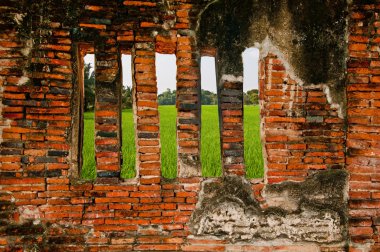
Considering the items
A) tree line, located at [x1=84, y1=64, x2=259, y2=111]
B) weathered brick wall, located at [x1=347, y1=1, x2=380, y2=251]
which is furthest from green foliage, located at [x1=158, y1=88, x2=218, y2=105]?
weathered brick wall, located at [x1=347, y1=1, x2=380, y2=251]

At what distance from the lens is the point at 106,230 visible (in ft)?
9.85

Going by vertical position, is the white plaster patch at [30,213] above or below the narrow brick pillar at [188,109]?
below

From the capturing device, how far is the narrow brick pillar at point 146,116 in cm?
304

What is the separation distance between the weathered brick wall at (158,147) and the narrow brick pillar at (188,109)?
0.03 feet

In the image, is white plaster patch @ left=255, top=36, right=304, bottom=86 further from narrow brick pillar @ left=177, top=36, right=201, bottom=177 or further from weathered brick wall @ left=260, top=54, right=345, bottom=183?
narrow brick pillar @ left=177, top=36, right=201, bottom=177

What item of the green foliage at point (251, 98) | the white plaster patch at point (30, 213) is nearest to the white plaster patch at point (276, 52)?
the white plaster patch at point (30, 213)

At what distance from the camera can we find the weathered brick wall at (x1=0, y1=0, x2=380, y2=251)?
2926 millimetres

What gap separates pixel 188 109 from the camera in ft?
10.2

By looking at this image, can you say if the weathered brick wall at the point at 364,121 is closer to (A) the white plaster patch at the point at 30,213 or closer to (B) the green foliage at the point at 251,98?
(A) the white plaster patch at the point at 30,213

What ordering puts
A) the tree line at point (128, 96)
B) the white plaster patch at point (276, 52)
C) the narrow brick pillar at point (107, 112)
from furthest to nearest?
the tree line at point (128, 96)
the white plaster patch at point (276, 52)
the narrow brick pillar at point (107, 112)

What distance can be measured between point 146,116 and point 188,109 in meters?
0.43

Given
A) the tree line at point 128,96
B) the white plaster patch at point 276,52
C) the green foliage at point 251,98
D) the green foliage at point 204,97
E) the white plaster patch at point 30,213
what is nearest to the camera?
the white plaster patch at point 30,213

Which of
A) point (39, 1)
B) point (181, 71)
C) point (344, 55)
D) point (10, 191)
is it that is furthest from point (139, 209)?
point (344, 55)

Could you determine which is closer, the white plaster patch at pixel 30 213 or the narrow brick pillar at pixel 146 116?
the white plaster patch at pixel 30 213
